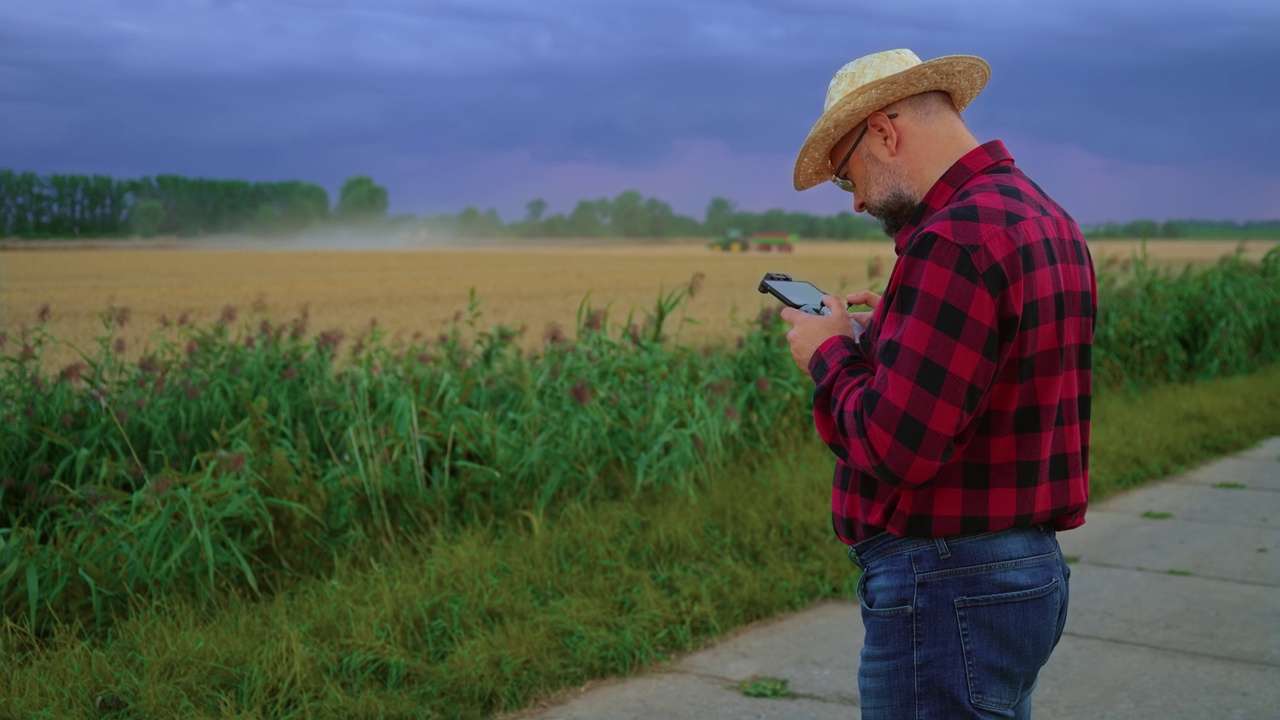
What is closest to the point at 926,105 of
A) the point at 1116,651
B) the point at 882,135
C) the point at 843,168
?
the point at 882,135

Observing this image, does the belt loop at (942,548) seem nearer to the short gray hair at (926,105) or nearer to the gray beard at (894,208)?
the gray beard at (894,208)

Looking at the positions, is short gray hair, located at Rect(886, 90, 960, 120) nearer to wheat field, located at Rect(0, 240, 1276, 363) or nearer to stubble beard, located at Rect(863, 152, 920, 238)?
stubble beard, located at Rect(863, 152, 920, 238)

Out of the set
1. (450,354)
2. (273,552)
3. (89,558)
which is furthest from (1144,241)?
→ (89,558)

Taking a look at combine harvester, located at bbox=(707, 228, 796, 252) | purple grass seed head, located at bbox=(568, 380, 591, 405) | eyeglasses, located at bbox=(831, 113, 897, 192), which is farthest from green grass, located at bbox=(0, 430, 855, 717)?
combine harvester, located at bbox=(707, 228, 796, 252)

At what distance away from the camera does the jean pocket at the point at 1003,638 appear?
200cm

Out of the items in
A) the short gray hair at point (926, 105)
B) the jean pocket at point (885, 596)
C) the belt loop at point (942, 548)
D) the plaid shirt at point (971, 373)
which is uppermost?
the short gray hair at point (926, 105)

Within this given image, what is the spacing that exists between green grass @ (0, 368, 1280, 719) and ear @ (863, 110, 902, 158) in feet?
7.69

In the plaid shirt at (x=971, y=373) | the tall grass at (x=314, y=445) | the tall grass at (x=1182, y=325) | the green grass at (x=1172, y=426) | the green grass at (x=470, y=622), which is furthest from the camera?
the tall grass at (x=1182, y=325)

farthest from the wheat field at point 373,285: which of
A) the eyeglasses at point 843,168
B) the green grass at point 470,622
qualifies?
the eyeglasses at point 843,168

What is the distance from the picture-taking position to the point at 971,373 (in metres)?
1.84

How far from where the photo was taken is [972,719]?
2.01m

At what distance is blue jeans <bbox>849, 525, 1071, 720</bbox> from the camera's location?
200 cm

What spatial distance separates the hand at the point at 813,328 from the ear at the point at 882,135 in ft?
0.94

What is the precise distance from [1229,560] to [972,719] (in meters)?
4.03
